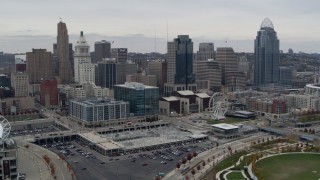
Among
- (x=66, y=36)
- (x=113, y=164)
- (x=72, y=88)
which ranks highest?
(x=66, y=36)

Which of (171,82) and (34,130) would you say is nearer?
(34,130)

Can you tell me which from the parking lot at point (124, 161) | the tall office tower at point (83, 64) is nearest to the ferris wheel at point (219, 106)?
the parking lot at point (124, 161)

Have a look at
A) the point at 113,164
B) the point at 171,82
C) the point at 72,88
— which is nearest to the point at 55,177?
the point at 113,164

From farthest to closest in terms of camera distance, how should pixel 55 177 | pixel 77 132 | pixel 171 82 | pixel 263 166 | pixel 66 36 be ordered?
pixel 66 36, pixel 171 82, pixel 77 132, pixel 263 166, pixel 55 177

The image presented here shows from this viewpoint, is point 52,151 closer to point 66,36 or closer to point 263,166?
point 263,166

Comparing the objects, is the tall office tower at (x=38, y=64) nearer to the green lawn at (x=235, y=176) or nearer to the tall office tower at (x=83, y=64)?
the tall office tower at (x=83, y=64)

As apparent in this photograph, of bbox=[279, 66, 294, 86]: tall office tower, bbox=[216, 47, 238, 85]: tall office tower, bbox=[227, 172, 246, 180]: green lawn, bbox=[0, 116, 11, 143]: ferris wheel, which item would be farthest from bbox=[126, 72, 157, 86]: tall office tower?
bbox=[0, 116, 11, 143]: ferris wheel

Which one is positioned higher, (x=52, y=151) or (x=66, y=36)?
(x=66, y=36)

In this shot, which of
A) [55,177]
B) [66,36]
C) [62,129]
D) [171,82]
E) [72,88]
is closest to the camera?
[55,177]
